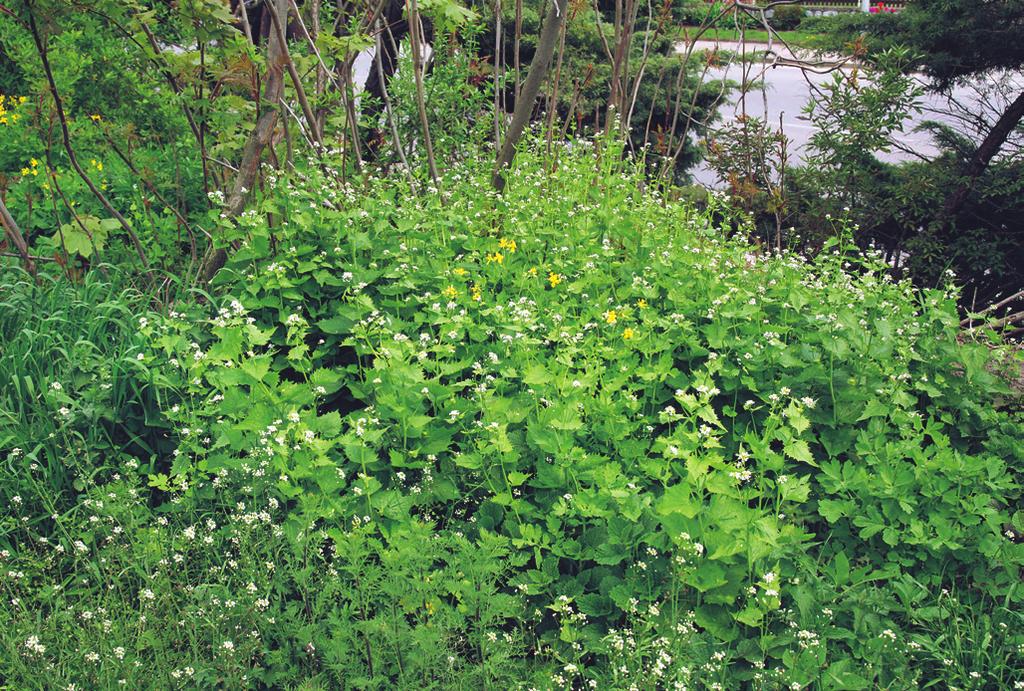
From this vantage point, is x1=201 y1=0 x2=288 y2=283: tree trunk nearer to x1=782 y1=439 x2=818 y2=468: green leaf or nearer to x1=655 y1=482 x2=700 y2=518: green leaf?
x1=655 y1=482 x2=700 y2=518: green leaf

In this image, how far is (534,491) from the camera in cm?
300

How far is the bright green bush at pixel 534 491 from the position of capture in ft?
7.79

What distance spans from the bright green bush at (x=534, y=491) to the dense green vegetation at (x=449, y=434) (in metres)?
0.02

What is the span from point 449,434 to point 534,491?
36cm

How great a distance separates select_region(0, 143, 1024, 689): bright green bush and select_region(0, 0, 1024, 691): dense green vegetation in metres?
0.02

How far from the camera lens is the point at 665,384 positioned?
351 cm

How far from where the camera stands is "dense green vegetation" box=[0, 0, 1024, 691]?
2414 mm

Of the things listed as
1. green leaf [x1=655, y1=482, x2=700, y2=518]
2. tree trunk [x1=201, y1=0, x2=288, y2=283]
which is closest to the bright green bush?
green leaf [x1=655, y1=482, x2=700, y2=518]

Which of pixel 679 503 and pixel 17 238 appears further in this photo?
pixel 17 238

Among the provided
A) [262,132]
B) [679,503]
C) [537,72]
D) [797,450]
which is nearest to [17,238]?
[262,132]

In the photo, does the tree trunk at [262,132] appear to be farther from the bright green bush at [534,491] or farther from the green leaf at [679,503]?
the green leaf at [679,503]

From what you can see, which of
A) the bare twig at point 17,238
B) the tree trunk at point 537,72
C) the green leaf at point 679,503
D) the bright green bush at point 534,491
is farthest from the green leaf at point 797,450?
the bare twig at point 17,238

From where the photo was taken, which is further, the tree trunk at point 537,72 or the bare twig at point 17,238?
the tree trunk at point 537,72

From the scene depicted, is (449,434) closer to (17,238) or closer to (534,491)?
(534,491)
